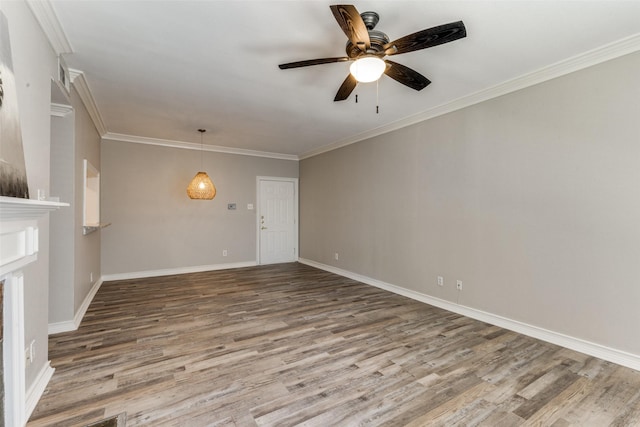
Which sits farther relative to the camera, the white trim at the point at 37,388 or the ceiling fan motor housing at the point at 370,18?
the ceiling fan motor housing at the point at 370,18

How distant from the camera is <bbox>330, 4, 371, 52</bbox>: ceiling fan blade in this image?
5.24 feet

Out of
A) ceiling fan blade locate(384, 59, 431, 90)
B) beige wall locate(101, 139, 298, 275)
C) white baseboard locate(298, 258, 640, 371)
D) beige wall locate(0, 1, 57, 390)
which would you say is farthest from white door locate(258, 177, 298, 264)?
ceiling fan blade locate(384, 59, 431, 90)

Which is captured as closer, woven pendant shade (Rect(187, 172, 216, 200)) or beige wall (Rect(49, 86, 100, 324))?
beige wall (Rect(49, 86, 100, 324))

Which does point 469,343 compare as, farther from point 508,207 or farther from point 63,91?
point 63,91

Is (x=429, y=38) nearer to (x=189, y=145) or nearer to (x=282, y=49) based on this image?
(x=282, y=49)

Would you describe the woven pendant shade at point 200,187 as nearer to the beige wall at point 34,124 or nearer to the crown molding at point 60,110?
the crown molding at point 60,110

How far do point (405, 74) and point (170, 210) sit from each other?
5.03 metres

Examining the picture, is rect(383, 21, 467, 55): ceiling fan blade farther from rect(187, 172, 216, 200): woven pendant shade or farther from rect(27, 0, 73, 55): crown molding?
rect(187, 172, 216, 200): woven pendant shade

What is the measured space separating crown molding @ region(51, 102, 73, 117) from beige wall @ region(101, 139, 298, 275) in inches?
95.8

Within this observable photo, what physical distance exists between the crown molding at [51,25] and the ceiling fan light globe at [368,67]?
210 cm

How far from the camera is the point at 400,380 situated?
2197 mm

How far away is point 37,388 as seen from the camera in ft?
6.46

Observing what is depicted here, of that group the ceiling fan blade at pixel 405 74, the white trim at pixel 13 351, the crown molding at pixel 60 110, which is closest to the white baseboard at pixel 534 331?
the ceiling fan blade at pixel 405 74

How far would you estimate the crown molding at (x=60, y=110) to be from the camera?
289cm
